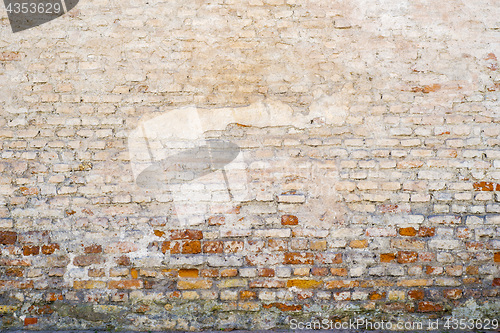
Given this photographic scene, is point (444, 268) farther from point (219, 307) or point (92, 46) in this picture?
point (92, 46)

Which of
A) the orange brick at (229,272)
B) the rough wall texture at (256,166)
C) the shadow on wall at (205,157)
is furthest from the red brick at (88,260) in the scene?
the orange brick at (229,272)

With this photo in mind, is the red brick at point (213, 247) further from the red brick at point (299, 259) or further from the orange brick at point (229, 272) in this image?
the red brick at point (299, 259)

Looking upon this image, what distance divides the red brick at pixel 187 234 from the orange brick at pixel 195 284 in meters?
0.28

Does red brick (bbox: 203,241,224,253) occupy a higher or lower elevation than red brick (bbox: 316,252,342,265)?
higher

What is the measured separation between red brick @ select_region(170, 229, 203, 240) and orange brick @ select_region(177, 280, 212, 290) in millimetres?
285

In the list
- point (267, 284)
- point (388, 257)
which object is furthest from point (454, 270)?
point (267, 284)

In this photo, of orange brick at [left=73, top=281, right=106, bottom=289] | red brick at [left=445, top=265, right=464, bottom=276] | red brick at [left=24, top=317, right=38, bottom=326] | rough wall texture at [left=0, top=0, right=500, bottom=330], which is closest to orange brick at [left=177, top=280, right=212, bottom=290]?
rough wall texture at [left=0, top=0, right=500, bottom=330]

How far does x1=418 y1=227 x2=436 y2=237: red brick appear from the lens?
2141 millimetres

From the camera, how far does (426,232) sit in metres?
2.14

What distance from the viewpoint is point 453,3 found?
7.19ft

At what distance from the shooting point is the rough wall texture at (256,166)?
2.13m

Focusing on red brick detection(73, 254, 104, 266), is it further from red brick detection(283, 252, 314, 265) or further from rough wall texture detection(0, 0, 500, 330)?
red brick detection(283, 252, 314, 265)

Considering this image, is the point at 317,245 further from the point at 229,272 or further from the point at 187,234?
the point at 187,234

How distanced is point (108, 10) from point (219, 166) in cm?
129
